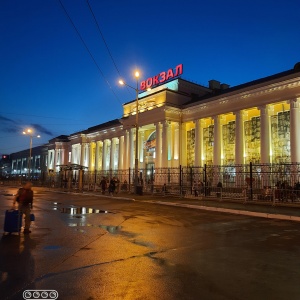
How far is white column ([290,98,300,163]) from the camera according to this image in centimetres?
3266

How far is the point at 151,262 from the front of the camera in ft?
22.7

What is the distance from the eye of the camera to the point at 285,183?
21.7 m

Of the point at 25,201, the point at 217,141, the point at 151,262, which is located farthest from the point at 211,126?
the point at 151,262

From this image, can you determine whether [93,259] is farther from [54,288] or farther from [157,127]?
[157,127]

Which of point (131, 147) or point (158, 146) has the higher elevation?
point (131, 147)

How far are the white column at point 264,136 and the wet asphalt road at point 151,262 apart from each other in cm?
2575

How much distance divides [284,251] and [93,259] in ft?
15.9

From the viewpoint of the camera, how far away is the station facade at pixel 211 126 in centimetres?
3604

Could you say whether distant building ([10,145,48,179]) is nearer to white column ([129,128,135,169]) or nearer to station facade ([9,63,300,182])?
white column ([129,128,135,169])

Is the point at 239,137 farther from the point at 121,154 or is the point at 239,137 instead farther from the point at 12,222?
the point at 12,222

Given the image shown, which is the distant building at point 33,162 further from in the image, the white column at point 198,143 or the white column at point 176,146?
the white column at point 198,143

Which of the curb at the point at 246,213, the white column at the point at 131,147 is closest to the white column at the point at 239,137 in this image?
the white column at the point at 131,147

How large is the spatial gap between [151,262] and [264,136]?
107 ft

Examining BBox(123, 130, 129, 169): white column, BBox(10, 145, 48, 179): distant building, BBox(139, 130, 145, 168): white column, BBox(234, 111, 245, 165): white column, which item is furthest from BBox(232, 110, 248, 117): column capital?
BBox(10, 145, 48, 179): distant building
